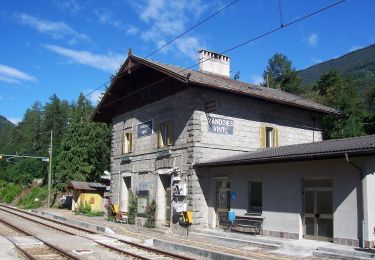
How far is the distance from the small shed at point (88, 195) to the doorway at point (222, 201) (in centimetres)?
1836

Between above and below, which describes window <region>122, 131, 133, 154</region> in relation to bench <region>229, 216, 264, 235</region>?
above

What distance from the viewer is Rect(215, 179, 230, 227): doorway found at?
62.5 feet

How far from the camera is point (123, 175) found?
26297 mm

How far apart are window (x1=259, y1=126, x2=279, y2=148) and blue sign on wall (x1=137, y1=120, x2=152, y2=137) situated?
19.2ft

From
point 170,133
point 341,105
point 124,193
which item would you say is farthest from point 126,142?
point 341,105

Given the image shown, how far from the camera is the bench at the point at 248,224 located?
1686cm

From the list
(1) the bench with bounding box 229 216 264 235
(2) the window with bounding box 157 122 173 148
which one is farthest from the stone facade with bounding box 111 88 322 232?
(1) the bench with bounding box 229 216 264 235

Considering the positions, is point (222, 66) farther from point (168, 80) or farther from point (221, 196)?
point (221, 196)

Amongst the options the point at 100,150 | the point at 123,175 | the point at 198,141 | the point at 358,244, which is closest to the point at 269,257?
the point at 358,244

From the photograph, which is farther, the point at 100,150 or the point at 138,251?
the point at 100,150

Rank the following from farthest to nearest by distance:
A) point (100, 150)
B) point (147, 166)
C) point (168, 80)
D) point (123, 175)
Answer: point (100, 150), point (123, 175), point (147, 166), point (168, 80)

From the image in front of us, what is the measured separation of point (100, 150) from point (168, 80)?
2648 centimetres

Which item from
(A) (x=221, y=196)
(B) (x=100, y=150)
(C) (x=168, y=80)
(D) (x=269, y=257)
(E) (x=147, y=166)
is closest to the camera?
(D) (x=269, y=257)

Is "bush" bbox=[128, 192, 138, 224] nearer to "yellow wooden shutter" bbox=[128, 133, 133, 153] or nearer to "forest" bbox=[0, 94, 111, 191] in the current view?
"yellow wooden shutter" bbox=[128, 133, 133, 153]
